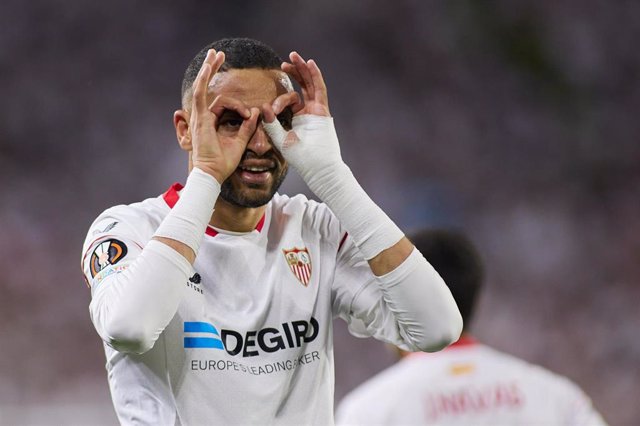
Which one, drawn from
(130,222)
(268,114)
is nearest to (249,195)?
(268,114)

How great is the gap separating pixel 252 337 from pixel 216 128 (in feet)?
1.95

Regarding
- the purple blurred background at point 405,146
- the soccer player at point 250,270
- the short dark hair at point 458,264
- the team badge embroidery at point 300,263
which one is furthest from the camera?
the purple blurred background at point 405,146

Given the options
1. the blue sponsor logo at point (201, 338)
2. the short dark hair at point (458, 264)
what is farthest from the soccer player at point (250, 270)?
the short dark hair at point (458, 264)

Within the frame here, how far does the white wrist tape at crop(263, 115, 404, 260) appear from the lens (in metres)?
2.58

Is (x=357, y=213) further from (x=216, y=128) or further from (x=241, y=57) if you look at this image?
(x=241, y=57)

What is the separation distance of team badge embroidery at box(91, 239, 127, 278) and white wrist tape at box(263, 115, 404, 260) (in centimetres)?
52

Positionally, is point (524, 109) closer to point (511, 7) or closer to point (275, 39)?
point (511, 7)

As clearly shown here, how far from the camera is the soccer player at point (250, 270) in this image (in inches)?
99.2

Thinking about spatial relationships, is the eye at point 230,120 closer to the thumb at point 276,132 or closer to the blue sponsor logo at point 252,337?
the thumb at point 276,132

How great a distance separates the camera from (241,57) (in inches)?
108

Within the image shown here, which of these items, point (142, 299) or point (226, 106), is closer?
point (142, 299)

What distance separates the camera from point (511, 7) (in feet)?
30.6

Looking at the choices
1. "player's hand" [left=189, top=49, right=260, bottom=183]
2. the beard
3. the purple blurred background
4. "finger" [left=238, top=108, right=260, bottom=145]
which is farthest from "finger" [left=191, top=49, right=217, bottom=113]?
the purple blurred background

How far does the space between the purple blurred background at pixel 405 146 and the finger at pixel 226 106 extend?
5.85 metres
